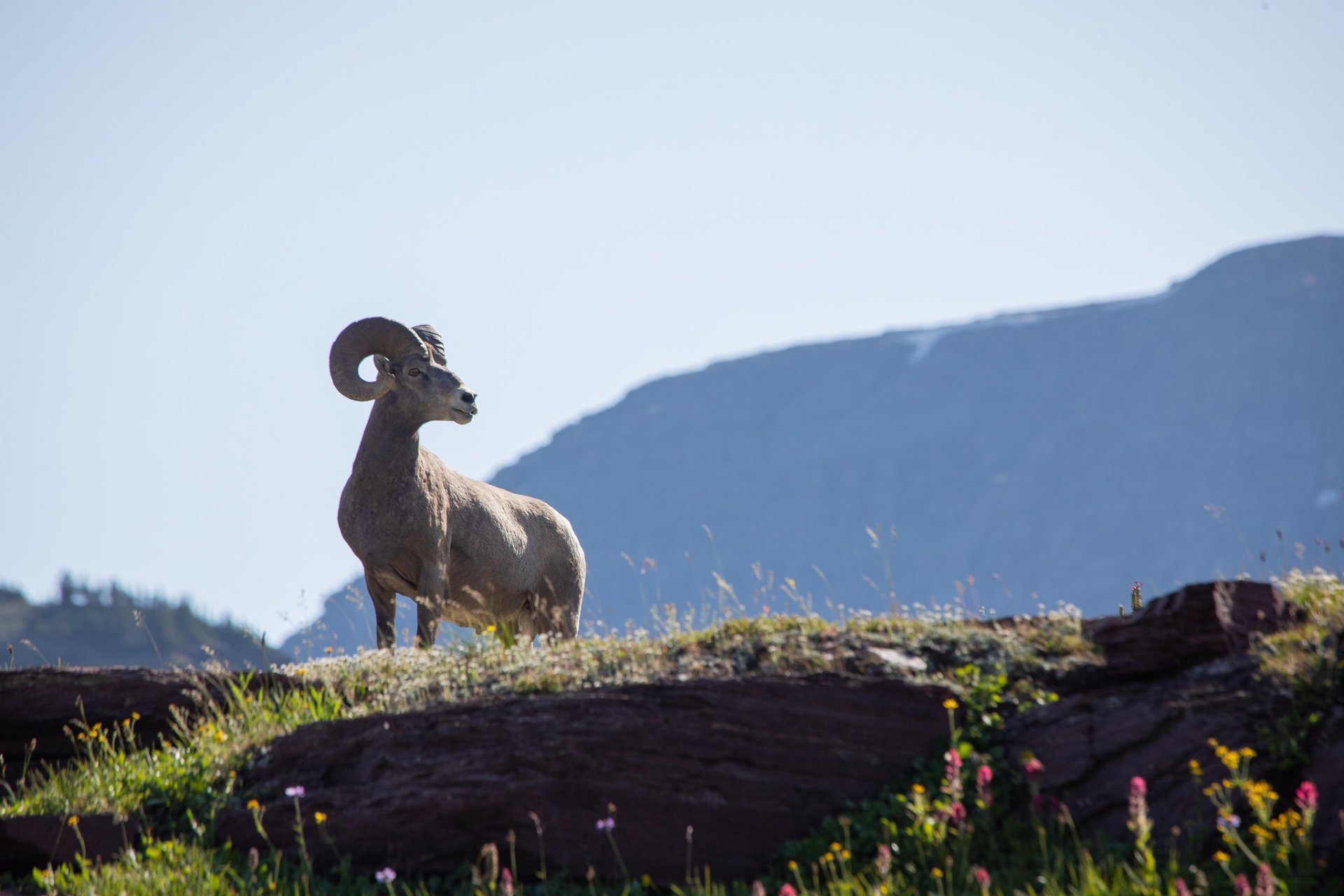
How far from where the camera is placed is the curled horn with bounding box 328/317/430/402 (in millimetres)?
9672

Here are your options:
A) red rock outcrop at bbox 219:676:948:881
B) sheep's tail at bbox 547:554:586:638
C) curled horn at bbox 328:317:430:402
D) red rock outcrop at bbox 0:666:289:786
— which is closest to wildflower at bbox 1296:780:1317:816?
red rock outcrop at bbox 219:676:948:881

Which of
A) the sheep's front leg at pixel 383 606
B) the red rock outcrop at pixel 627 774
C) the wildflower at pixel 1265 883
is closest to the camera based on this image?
the wildflower at pixel 1265 883

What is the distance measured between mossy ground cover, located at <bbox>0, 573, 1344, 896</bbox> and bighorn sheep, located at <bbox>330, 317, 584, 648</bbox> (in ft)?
3.55

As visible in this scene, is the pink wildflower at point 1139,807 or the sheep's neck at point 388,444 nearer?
the pink wildflower at point 1139,807

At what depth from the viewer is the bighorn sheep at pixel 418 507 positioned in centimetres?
935

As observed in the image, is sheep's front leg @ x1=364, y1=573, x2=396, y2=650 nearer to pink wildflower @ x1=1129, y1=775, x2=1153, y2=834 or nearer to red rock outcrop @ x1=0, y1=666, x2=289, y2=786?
red rock outcrop @ x1=0, y1=666, x2=289, y2=786

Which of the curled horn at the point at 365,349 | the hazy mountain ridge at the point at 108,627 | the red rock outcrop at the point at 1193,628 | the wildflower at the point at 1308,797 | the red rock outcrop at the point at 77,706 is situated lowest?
the hazy mountain ridge at the point at 108,627

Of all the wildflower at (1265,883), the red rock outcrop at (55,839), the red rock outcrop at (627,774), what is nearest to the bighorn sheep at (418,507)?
the red rock outcrop at (627,774)

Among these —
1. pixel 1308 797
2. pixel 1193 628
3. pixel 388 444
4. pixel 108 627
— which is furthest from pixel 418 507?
pixel 108 627

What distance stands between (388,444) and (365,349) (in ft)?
2.59

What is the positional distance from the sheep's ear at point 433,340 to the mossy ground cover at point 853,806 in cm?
256

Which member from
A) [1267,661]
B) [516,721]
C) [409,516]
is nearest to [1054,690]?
[1267,661]

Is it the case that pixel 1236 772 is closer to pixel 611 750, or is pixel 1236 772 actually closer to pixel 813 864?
pixel 813 864

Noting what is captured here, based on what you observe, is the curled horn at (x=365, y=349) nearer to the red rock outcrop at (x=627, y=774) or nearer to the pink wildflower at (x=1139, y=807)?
the red rock outcrop at (x=627, y=774)
